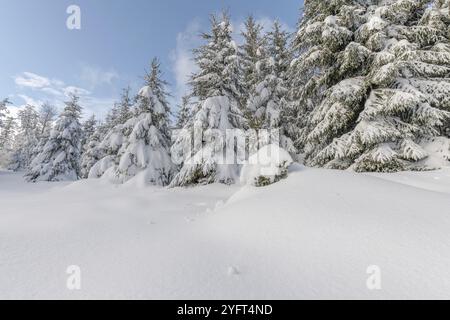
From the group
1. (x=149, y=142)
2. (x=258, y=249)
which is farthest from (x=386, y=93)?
(x=149, y=142)

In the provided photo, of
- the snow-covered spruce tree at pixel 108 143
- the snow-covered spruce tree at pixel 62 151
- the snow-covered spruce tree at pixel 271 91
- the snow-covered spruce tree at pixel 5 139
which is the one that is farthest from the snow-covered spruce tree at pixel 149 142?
the snow-covered spruce tree at pixel 5 139

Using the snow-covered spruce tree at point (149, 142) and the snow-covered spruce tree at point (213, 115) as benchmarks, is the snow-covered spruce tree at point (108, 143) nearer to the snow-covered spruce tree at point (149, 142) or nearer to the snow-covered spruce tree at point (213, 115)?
the snow-covered spruce tree at point (149, 142)

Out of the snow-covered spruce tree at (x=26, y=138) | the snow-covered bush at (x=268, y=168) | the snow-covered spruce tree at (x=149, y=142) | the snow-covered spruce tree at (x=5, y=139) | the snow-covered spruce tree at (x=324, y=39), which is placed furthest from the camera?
the snow-covered spruce tree at (x=5, y=139)

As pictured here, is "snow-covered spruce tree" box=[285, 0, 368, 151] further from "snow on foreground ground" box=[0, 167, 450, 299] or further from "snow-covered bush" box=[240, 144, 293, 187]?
"snow on foreground ground" box=[0, 167, 450, 299]

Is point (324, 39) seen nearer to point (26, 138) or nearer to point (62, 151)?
point (62, 151)

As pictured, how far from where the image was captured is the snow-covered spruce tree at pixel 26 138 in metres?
49.6

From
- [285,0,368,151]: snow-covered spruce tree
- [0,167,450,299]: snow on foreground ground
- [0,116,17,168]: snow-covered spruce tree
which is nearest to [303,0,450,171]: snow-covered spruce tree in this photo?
[285,0,368,151]: snow-covered spruce tree

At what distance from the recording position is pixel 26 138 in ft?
177

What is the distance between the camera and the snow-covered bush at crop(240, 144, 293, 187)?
27.0 ft

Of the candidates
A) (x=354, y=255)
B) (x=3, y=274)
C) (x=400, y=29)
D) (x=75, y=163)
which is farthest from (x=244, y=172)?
(x=75, y=163)

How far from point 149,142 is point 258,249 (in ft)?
45.0

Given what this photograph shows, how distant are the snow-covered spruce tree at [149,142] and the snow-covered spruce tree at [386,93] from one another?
28.7 feet

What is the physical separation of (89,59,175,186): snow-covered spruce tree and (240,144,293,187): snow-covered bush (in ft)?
27.2

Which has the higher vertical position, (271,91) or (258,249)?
(271,91)
